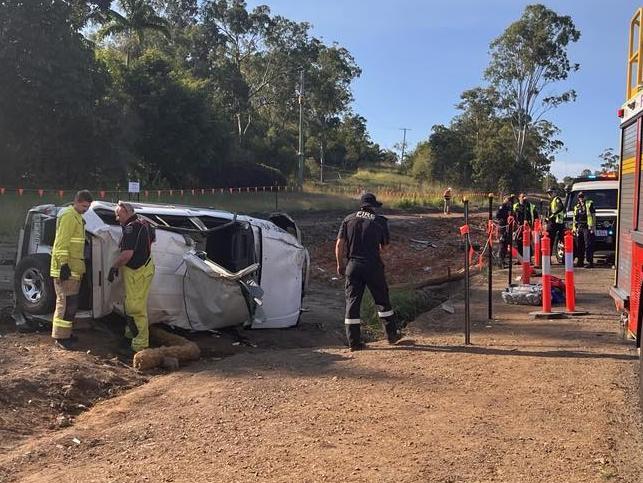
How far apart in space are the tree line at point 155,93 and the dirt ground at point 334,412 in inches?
909

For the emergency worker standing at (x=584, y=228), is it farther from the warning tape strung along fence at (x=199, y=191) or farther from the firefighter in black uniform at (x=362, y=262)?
the firefighter in black uniform at (x=362, y=262)

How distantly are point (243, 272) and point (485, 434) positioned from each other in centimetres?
390

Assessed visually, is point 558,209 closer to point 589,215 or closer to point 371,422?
point 589,215

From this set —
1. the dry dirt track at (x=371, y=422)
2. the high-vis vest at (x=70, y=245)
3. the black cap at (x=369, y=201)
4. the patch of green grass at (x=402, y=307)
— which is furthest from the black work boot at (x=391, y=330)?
the high-vis vest at (x=70, y=245)

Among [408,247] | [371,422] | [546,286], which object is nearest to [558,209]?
[546,286]

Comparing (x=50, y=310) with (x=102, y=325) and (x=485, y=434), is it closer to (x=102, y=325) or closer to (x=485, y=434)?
(x=102, y=325)

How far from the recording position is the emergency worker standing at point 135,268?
23.8ft

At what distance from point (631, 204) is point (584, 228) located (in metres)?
→ 9.84

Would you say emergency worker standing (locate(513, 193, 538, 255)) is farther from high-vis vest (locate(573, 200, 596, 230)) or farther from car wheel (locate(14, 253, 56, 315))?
car wheel (locate(14, 253, 56, 315))

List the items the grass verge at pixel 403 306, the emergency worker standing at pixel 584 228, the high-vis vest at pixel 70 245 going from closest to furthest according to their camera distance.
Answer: the high-vis vest at pixel 70 245 → the grass verge at pixel 403 306 → the emergency worker standing at pixel 584 228

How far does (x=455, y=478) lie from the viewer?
399 cm

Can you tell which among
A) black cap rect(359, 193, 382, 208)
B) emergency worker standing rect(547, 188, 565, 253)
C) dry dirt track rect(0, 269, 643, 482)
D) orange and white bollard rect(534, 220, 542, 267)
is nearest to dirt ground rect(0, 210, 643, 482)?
dry dirt track rect(0, 269, 643, 482)

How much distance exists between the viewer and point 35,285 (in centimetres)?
781

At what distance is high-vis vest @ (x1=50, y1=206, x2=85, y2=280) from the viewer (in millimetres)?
7168
